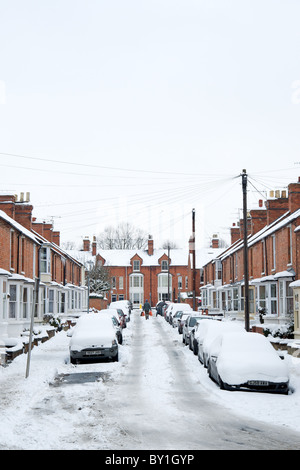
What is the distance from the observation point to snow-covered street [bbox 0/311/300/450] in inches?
331

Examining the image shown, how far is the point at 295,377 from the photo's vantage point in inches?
611

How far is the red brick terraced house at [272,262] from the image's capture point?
Answer: 26016 millimetres

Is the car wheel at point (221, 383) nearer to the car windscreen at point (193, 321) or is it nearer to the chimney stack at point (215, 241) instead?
the car windscreen at point (193, 321)

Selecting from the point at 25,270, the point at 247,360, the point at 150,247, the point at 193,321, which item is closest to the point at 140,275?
the point at 150,247

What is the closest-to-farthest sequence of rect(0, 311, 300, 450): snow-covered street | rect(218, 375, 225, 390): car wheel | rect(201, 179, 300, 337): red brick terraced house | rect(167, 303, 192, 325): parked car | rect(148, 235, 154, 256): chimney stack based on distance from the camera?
rect(0, 311, 300, 450): snow-covered street
rect(218, 375, 225, 390): car wheel
rect(201, 179, 300, 337): red brick terraced house
rect(167, 303, 192, 325): parked car
rect(148, 235, 154, 256): chimney stack

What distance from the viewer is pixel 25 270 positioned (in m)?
30.4

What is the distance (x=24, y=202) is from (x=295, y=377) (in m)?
23.8

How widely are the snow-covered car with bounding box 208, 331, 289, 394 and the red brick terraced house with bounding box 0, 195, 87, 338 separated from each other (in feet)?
19.1

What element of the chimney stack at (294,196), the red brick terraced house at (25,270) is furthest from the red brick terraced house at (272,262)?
the red brick terraced house at (25,270)

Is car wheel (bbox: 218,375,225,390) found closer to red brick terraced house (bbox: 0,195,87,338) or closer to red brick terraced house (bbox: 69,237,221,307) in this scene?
red brick terraced house (bbox: 0,195,87,338)

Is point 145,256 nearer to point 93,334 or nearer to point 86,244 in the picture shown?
point 86,244

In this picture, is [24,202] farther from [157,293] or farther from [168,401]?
[157,293]

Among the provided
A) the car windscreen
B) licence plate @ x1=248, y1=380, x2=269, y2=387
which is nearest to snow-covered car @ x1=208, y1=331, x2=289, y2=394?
licence plate @ x1=248, y1=380, x2=269, y2=387

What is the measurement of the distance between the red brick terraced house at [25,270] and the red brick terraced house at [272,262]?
12.2 metres
